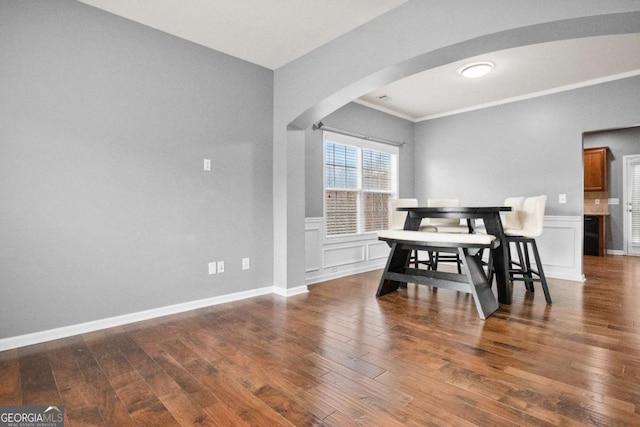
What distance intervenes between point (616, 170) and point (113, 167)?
345 inches

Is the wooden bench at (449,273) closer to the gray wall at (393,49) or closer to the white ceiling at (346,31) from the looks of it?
the gray wall at (393,49)

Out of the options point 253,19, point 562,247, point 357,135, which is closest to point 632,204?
point 562,247

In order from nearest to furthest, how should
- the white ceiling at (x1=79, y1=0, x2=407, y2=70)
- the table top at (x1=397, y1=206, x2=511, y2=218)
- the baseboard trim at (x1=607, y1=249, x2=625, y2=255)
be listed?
the white ceiling at (x1=79, y1=0, x2=407, y2=70)
the table top at (x1=397, y1=206, x2=511, y2=218)
the baseboard trim at (x1=607, y1=249, x2=625, y2=255)

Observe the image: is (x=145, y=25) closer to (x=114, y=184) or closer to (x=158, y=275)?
(x=114, y=184)

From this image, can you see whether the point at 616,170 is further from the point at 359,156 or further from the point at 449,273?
the point at 449,273

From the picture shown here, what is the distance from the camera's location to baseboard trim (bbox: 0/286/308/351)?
2.29 meters

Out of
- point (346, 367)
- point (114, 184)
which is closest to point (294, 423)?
point (346, 367)

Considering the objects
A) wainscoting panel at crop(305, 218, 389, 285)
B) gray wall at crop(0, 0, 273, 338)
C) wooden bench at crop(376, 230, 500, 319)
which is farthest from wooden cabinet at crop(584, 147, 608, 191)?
gray wall at crop(0, 0, 273, 338)

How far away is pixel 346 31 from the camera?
9.77 feet

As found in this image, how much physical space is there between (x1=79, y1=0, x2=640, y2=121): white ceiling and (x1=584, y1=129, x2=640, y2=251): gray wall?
11.9 ft

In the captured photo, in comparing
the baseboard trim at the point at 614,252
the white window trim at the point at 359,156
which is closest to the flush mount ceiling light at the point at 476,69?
the white window trim at the point at 359,156

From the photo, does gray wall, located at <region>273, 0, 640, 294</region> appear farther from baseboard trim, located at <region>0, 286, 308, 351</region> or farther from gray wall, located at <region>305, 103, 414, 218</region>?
gray wall, located at <region>305, 103, 414, 218</region>

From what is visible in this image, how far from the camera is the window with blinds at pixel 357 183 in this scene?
4578mm

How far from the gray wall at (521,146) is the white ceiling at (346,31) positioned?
0.22 meters
